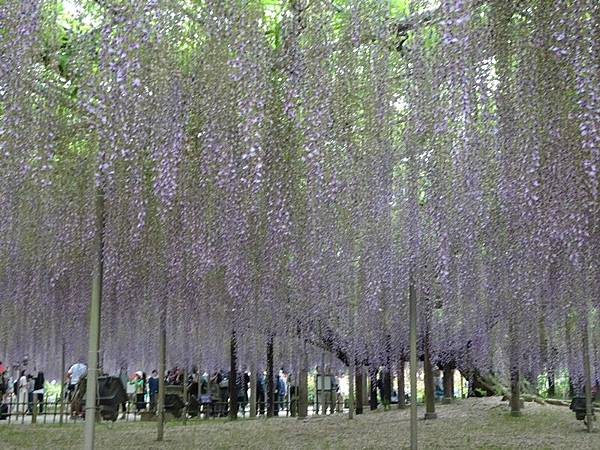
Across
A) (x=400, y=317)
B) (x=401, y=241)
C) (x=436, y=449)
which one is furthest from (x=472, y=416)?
(x=401, y=241)

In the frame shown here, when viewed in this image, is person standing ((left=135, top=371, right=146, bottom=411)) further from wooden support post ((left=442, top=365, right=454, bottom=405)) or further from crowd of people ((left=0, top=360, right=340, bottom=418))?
wooden support post ((left=442, top=365, right=454, bottom=405))

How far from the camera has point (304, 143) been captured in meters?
4.61

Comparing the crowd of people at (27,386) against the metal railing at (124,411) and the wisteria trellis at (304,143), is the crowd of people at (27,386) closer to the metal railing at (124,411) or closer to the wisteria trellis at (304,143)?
the metal railing at (124,411)

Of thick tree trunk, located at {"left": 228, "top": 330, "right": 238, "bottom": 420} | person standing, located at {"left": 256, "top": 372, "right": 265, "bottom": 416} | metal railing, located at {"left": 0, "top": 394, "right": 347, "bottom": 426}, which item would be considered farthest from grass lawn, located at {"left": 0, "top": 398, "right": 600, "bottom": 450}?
person standing, located at {"left": 256, "top": 372, "right": 265, "bottom": 416}

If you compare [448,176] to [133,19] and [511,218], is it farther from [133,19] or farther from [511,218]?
[133,19]

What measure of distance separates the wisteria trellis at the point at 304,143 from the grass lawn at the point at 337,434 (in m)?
1.63

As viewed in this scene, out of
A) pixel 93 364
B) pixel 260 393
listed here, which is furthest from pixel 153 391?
pixel 93 364

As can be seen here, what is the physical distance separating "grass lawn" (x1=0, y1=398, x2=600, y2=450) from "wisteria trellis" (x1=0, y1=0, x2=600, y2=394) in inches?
64.1

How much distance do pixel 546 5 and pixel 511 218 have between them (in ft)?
9.38

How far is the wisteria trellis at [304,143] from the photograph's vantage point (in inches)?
146

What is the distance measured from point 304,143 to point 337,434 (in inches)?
214

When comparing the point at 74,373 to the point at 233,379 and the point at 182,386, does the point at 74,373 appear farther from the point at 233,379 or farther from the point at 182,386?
the point at 233,379

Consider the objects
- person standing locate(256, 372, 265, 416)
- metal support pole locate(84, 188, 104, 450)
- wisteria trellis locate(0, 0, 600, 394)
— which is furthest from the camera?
person standing locate(256, 372, 265, 416)

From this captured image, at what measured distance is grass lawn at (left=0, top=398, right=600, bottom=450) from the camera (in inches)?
307
